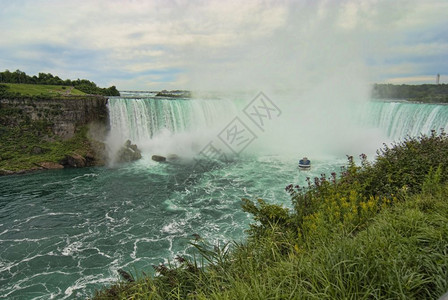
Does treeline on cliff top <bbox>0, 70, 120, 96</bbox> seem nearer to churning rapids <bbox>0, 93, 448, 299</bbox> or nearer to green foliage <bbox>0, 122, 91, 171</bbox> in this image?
green foliage <bbox>0, 122, 91, 171</bbox>

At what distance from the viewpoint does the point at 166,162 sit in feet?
68.6

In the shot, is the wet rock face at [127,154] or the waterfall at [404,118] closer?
the waterfall at [404,118]

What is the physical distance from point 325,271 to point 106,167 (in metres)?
20.2

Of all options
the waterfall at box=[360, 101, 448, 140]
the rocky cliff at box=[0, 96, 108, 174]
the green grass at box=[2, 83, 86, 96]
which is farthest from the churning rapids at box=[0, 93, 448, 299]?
the green grass at box=[2, 83, 86, 96]

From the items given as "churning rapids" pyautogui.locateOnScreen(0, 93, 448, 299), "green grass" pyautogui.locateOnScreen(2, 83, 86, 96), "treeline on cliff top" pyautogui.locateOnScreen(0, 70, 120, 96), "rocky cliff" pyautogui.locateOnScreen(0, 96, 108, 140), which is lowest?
"churning rapids" pyautogui.locateOnScreen(0, 93, 448, 299)

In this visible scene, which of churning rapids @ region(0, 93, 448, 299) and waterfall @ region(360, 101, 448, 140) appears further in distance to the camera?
waterfall @ region(360, 101, 448, 140)

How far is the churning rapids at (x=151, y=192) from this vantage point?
8.47m

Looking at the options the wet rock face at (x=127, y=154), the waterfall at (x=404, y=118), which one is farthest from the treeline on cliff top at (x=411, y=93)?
the wet rock face at (x=127, y=154)

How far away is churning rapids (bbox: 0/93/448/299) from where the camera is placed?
333 inches

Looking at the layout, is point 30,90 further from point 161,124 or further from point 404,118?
point 404,118

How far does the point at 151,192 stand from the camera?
1442cm

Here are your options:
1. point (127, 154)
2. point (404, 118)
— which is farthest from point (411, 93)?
point (127, 154)

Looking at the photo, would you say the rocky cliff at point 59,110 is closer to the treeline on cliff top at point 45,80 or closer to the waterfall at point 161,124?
the waterfall at point 161,124

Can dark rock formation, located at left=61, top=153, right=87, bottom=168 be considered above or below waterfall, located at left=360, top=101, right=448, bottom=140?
below
